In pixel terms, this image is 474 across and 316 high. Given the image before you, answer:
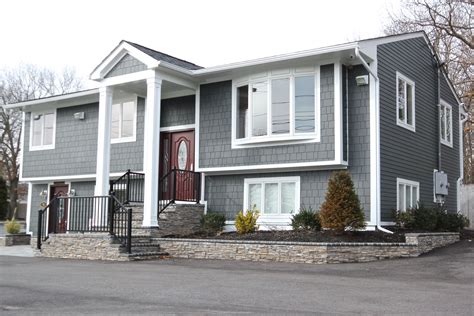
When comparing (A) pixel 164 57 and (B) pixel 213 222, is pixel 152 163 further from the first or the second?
(A) pixel 164 57

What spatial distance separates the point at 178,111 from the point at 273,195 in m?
4.32

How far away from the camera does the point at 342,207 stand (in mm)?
12750

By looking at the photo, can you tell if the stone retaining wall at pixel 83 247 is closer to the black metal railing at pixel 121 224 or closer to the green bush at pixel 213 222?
the black metal railing at pixel 121 224

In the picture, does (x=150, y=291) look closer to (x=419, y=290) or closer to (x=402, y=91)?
(x=419, y=290)

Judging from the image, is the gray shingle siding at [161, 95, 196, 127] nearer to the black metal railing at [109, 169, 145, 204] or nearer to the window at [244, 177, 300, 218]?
the black metal railing at [109, 169, 145, 204]

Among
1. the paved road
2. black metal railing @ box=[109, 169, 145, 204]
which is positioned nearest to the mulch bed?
the paved road

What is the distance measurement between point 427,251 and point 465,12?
572 inches

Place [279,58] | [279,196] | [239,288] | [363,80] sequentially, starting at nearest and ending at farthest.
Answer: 1. [239,288]
2. [363,80]
3. [279,58]
4. [279,196]

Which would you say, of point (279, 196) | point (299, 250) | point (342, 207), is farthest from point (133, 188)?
point (342, 207)

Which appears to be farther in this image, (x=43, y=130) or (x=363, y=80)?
(x=43, y=130)

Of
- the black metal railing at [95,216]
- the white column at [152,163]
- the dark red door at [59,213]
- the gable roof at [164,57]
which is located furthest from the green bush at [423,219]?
the dark red door at [59,213]

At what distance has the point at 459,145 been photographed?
2075 centimetres

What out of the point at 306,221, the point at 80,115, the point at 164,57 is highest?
the point at 164,57

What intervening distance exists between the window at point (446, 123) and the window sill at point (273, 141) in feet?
21.0
